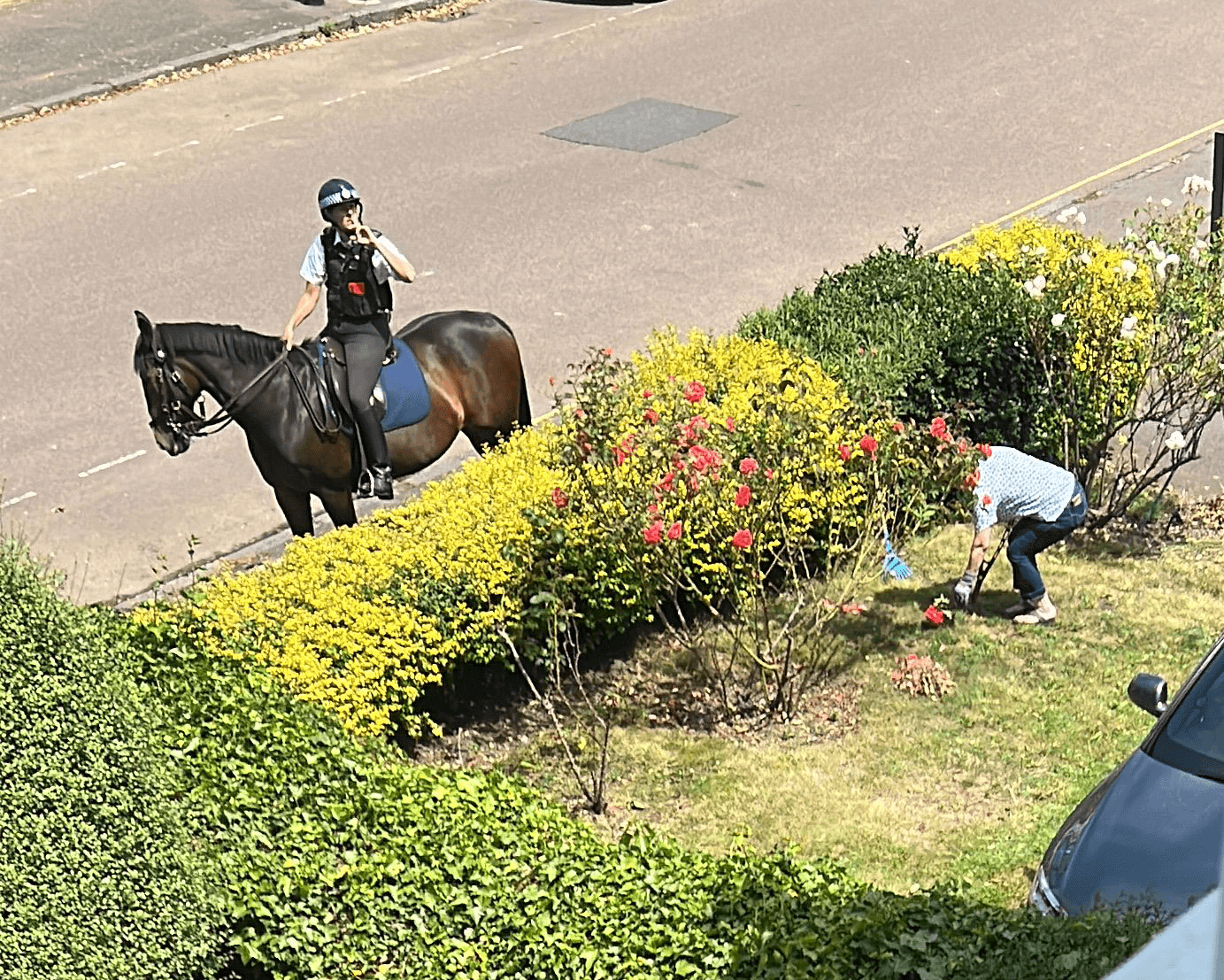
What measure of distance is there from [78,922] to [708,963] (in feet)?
6.73

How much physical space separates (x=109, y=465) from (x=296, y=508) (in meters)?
2.56

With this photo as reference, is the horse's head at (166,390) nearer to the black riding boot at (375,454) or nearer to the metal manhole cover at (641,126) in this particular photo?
the black riding boot at (375,454)

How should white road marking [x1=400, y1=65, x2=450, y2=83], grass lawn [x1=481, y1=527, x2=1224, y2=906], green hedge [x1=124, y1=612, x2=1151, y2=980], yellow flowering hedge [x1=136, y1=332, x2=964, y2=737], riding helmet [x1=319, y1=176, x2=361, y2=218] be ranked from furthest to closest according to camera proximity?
white road marking [x1=400, y1=65, x2=450, y2=83] < riding helmet [x1=319, y1=176, x2=361, y2=218] < yellow flowering hedge [x1=136, y1=332, x2=964, y2=737] < grass lawn [x1=481, y1=527, x2=1224, y2=906] < green hedge [x1=124, y1=612, x2=1151, y2=980]

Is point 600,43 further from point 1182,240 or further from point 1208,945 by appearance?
point 1208,945

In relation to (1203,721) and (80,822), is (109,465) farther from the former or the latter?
(1203,721)

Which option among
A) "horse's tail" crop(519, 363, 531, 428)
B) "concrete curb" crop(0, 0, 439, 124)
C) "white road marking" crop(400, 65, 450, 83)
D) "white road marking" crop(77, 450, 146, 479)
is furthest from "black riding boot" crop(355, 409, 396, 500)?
"white road marking" crop(400, 65, 450, 83)

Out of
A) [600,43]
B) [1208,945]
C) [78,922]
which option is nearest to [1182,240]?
[78,922]

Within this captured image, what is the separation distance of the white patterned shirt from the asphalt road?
4.52 metres

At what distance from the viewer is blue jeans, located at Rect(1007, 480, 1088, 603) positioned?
30.1ft

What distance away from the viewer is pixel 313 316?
1409cm

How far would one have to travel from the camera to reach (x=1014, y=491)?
9062mm

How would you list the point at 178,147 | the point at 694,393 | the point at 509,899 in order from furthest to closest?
1. the point at 178,147
2. the point at 694,393
3. the point at 509,899

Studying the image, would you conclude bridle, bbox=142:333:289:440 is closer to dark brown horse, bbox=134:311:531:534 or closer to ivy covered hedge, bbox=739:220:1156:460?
dark brown horse, bbox=134:311:531:534

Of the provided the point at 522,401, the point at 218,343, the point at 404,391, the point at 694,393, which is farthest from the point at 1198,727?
the point at 218,343
